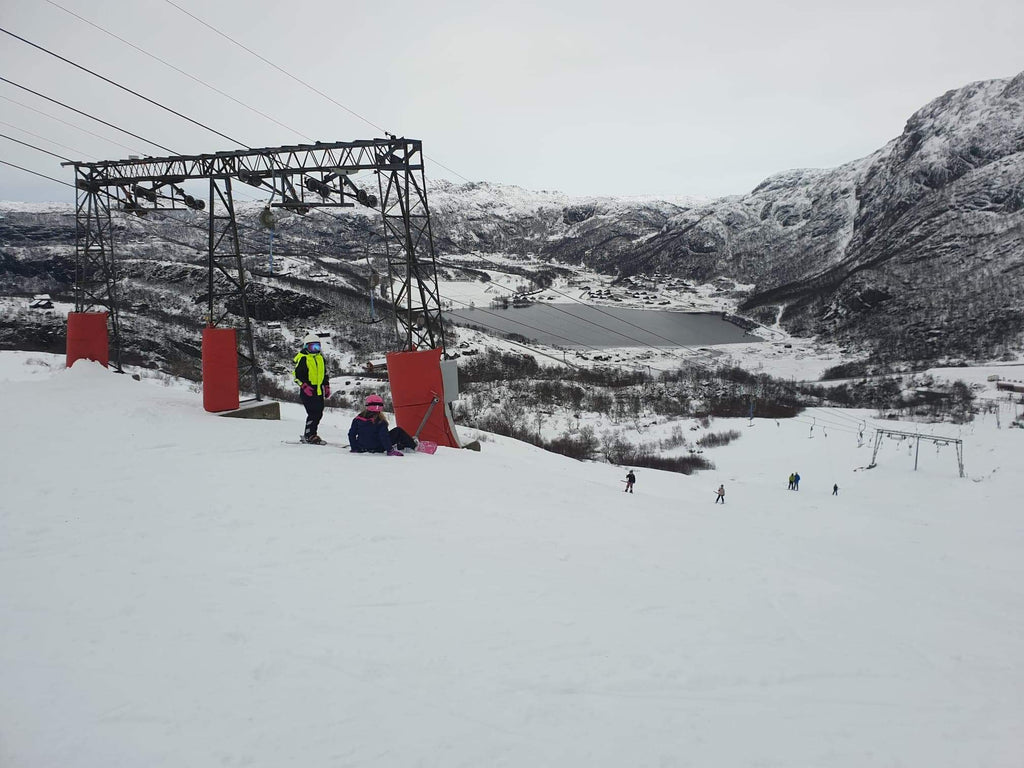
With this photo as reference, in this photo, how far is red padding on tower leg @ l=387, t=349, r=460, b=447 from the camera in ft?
43.9

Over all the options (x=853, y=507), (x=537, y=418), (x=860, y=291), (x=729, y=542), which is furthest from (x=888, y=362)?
(x=729, y=542)

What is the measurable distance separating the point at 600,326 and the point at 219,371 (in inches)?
5540

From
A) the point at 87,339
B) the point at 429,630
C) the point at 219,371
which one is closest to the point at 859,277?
the point at 219,371

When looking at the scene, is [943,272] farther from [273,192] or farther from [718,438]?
[273,192]

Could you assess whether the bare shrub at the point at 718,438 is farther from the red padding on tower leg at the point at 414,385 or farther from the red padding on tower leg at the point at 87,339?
the red padding on tower leg at the point at 87,339

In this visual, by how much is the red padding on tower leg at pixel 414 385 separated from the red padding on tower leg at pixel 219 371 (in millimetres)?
3816

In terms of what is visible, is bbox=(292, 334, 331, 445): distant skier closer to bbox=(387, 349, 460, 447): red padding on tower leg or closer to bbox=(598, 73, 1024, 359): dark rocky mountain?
bbox=(387, 349, 460, 447): red padding on tower leg

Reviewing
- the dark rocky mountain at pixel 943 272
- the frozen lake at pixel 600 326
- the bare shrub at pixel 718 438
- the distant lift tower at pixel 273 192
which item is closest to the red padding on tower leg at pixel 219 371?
the distant lift tower at pixel 273 192

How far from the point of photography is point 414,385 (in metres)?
13.5

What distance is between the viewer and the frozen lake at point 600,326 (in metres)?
134

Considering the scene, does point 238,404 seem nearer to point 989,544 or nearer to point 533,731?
point 533,731

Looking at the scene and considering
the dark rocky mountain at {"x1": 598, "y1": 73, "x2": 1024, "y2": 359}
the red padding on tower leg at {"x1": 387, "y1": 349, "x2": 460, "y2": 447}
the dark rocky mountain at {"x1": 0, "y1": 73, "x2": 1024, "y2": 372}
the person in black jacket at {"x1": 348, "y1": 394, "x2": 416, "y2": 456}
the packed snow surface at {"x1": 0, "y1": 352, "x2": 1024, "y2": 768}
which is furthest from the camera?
the dark rocky mountain at {"x1": 598, "y1": 73, "x2": 1024, "y2": 359}

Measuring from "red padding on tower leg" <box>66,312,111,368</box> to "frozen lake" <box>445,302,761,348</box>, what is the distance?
108641 mm

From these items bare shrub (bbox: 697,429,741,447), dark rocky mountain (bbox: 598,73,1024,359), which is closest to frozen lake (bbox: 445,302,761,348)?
dark rocky mountain (bbox: 598,73,1024,359)
